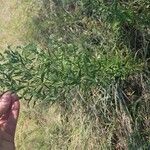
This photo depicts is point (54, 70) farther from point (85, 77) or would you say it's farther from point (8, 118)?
point (8, 118)

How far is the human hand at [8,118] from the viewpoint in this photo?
1669mm

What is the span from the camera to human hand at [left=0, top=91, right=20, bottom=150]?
1.67 metres

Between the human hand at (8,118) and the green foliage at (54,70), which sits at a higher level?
the human hand at (8,118)

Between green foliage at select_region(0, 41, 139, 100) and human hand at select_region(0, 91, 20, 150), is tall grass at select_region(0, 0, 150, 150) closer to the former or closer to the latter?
green foliage at select_region(0, 41, 139, 100)

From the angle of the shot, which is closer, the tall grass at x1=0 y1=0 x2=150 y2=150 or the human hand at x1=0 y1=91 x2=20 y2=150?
the human hand at x1=0 y1=91 x2=20 y2=150

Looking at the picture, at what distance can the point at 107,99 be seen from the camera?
101 inches

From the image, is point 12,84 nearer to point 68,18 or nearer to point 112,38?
point 112,38

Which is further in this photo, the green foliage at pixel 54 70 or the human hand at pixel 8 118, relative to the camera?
the green foliage at pixel 54 70

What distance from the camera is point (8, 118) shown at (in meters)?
1.72

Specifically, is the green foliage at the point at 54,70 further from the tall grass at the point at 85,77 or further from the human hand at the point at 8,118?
the human hand at the point at 8,118

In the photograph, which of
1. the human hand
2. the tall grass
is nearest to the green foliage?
the tall grass

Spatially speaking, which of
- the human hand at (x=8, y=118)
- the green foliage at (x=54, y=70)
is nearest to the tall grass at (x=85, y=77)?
the green foliage at (x=54, y=70)

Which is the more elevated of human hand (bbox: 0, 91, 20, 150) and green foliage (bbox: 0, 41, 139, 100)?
human hand (bbox: 0, 91, 20, 150)

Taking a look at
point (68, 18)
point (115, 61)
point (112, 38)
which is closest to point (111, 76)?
point (115, 61)
